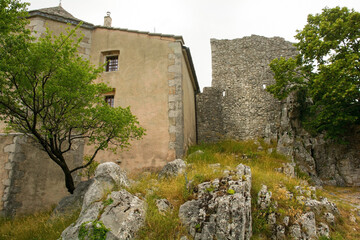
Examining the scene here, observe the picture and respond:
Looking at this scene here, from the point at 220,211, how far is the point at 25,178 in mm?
6823

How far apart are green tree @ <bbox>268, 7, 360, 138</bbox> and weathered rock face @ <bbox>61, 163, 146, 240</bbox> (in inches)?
419

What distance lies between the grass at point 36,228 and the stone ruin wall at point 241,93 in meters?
11.5

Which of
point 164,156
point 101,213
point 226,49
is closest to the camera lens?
point 101,213

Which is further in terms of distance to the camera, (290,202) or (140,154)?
(140,154)

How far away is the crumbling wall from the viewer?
8.73 m

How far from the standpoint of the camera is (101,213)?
19.5 ft

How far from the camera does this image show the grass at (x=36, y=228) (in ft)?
21.9

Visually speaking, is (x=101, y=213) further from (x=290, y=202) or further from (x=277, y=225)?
(x=290, y=202)

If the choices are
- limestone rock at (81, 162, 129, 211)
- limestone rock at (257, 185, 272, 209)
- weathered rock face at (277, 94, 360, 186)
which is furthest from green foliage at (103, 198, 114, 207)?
weathered rock face at (277, 94, 360, 186)

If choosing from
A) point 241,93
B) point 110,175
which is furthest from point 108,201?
point 241,93

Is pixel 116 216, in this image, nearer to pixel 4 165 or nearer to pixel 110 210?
pixel 110 210

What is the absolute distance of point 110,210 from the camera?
5977 mm

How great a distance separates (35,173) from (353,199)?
12239 mm

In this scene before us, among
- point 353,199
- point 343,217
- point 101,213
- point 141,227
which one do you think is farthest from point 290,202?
point 353,199
